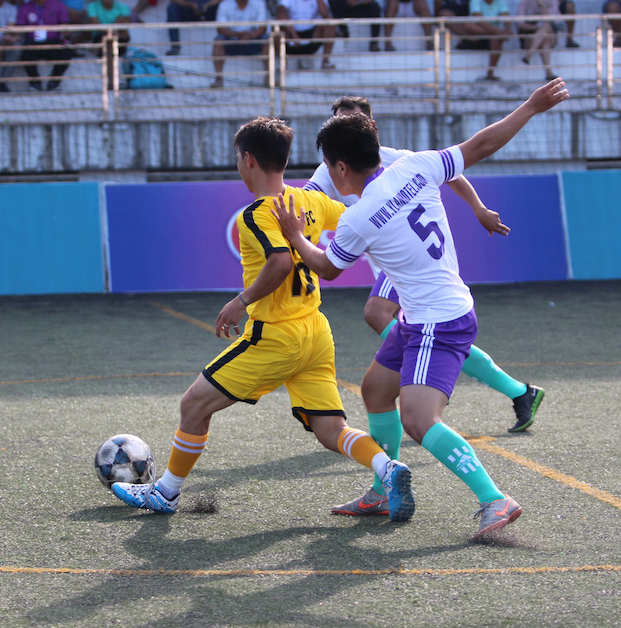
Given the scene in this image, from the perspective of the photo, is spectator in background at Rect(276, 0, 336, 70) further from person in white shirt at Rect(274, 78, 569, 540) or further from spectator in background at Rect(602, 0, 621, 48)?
person in white shirt at Rect(274, 78, 569, 540)

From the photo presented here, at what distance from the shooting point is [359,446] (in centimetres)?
370

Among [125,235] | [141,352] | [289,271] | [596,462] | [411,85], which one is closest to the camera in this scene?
[289,271]

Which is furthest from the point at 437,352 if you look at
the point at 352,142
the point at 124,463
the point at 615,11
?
the point at 615,11

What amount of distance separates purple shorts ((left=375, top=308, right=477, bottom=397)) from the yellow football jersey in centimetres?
53

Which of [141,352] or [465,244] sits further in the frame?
[465,244]

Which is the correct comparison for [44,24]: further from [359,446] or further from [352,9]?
[359,446]

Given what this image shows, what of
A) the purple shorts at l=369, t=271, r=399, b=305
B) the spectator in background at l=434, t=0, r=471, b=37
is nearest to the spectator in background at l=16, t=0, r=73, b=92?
the spectator in background at l=434, t=0, r=471, b=37

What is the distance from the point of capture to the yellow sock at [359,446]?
3652mm

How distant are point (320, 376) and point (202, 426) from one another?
59cm

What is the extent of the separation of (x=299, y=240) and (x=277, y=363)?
57 cm

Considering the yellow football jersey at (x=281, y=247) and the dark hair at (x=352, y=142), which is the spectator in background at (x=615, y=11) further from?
the dark hair at (x=352, y=142)

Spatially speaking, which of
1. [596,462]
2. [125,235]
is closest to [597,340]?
[596,462]

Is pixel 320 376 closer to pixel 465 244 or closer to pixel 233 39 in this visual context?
pixel 465 244

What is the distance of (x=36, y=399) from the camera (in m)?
A: 6.34
